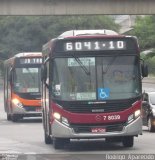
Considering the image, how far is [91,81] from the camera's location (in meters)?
18.3

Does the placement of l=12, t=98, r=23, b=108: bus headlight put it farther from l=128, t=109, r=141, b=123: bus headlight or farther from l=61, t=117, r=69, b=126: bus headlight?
l=128, t=109, r=141, b=123: bus headlight

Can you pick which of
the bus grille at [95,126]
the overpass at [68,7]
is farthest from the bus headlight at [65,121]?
the overpass at [68,7]

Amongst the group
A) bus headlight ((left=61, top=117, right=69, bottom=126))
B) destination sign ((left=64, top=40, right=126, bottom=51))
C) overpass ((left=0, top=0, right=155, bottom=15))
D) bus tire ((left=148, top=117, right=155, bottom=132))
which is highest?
overpass ((left=0, top=0, right=155, bottom=15))

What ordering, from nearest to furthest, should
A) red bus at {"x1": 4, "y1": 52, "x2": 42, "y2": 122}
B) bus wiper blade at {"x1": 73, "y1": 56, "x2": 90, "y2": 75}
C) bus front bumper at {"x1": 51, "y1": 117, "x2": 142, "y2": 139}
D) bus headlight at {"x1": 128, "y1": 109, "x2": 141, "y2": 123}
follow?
bus front bumper at {"x1": 51, "y1": 117, "x2": 142, "y2": 139}, bus headlight at {"x1": 128, "y1": 109, "x2": 141, "y2": 123}, bus wiper blade at {"x1": 73, "y1": 56, "x2": 90, "y2": 75}, red bus at {"x1": 4, "y1": 52, "x2": 42, "y2": 122}

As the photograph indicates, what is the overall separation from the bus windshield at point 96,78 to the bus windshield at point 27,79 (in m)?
15.4

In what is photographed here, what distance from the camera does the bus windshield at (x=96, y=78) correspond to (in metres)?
18.2

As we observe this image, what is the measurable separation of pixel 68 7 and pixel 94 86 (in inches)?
1025

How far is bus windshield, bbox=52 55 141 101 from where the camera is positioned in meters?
18.2

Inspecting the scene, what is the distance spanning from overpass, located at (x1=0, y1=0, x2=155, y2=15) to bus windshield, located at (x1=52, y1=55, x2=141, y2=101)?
25.4m

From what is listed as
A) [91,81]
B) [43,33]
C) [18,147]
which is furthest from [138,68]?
[43,33]

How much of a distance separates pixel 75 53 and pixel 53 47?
0.56 metres

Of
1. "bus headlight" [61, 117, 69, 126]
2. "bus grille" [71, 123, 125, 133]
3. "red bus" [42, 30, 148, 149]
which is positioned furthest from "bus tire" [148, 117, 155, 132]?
"bus headlight" [61, 117, 69, 126]

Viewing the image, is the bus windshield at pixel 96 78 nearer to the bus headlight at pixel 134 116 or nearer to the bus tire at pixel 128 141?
the bus headlight at pixel 134 116

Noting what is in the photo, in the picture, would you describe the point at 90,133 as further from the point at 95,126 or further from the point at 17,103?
the point at 17,103
